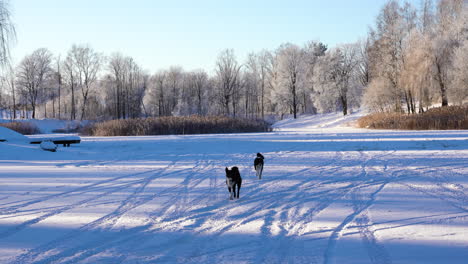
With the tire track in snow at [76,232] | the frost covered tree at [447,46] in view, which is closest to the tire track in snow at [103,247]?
the tire track in snow at [76,232]

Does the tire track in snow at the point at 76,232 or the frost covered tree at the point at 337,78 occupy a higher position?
the frost covered tree at the point at 337,78

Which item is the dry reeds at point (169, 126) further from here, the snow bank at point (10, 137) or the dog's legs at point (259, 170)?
the dog's legs at point (259, 170)

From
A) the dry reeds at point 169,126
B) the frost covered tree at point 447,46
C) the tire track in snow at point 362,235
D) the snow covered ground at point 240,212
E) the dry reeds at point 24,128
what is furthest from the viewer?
the frost covered tree at point 447,46

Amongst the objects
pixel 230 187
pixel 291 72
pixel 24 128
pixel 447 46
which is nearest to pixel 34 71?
pixel 24 128

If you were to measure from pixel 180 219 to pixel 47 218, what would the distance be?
2166 millimetres

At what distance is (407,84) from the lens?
117ft

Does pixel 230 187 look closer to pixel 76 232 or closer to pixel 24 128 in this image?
pixel 76 232

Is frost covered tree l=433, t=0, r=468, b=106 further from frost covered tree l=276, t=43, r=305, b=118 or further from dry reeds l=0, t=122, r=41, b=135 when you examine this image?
dry reeds l=0, t=122, r=41, b=135

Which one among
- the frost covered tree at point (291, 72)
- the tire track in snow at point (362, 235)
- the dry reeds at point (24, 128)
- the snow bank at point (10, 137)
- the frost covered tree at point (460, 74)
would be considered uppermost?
the frost covered tree at point (291, 72)

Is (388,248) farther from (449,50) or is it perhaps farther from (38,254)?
(449,50)

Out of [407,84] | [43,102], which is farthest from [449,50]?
[43,102]

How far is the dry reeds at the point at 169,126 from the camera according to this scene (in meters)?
29.0

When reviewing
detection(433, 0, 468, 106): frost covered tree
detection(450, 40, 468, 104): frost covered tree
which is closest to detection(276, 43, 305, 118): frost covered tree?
detection(433, 0, 468, 106): frost covered tree

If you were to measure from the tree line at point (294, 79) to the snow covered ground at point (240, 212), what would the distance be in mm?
12385
